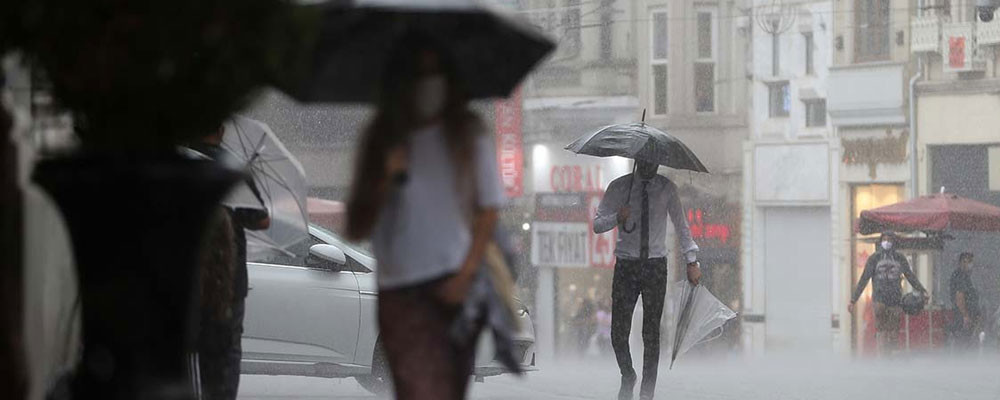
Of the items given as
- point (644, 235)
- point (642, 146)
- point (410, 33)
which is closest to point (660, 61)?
point (642, 146)

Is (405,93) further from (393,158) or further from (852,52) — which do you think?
(852,52)

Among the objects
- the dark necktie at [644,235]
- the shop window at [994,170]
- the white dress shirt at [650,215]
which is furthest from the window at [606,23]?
the dark necktie at [644,235]

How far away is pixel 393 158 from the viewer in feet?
16.9

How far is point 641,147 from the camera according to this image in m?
11.4

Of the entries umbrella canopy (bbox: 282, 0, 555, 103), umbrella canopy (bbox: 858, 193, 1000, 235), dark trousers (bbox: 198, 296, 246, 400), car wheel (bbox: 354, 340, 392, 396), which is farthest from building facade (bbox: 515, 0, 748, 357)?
umbrella canopy (bbox: 282, 0, 555, 103)

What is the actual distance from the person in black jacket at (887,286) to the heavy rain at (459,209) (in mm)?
55

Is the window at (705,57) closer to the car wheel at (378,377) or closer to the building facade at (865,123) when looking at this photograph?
the building facade at (865,123)

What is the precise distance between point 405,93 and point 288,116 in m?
33.4

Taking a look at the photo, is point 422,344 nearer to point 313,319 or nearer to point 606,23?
point 313,319

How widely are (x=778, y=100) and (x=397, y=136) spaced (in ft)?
102

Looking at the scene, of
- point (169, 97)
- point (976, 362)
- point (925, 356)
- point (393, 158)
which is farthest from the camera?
point (925, 356)

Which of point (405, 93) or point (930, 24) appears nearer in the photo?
point (405, 93)

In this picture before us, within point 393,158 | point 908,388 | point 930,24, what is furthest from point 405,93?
point 930,24

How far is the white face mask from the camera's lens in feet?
16.9
